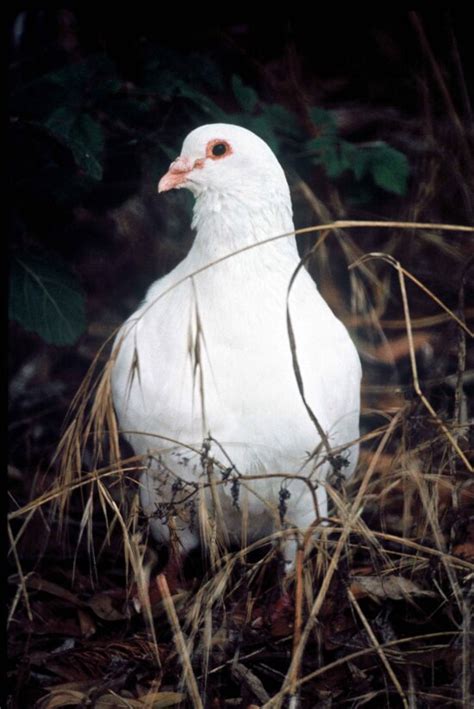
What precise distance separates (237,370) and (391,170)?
1.73 ft

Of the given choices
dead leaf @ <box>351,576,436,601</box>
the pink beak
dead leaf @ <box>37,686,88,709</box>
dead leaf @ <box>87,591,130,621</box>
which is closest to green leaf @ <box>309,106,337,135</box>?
the pink beak

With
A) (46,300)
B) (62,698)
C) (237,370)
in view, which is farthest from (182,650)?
(46,300)

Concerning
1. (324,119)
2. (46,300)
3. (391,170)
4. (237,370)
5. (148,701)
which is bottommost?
(148,701)

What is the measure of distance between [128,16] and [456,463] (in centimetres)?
112

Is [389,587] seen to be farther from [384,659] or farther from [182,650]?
[182,650]

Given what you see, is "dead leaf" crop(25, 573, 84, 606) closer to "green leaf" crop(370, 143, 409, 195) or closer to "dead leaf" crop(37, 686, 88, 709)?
"dead leaf" crop(37, 686, 88, 709)

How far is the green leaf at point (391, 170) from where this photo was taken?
207cm

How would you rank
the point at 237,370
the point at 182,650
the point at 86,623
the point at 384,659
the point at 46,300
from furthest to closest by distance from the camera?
the point at 46,300 < the point at 86,623 < the point at 237,370 < the point at 182,650 < the point at 384,659

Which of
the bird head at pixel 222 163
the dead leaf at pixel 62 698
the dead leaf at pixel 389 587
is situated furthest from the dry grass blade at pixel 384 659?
the bird head at pixel 222 163

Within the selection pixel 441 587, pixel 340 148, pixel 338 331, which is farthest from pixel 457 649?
pixel 340 148

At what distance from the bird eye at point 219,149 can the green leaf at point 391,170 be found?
1.13ft

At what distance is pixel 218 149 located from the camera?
1.91 metres

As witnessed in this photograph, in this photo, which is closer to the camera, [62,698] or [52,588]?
[62,698]

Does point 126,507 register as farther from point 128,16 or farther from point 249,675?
point 128,16
